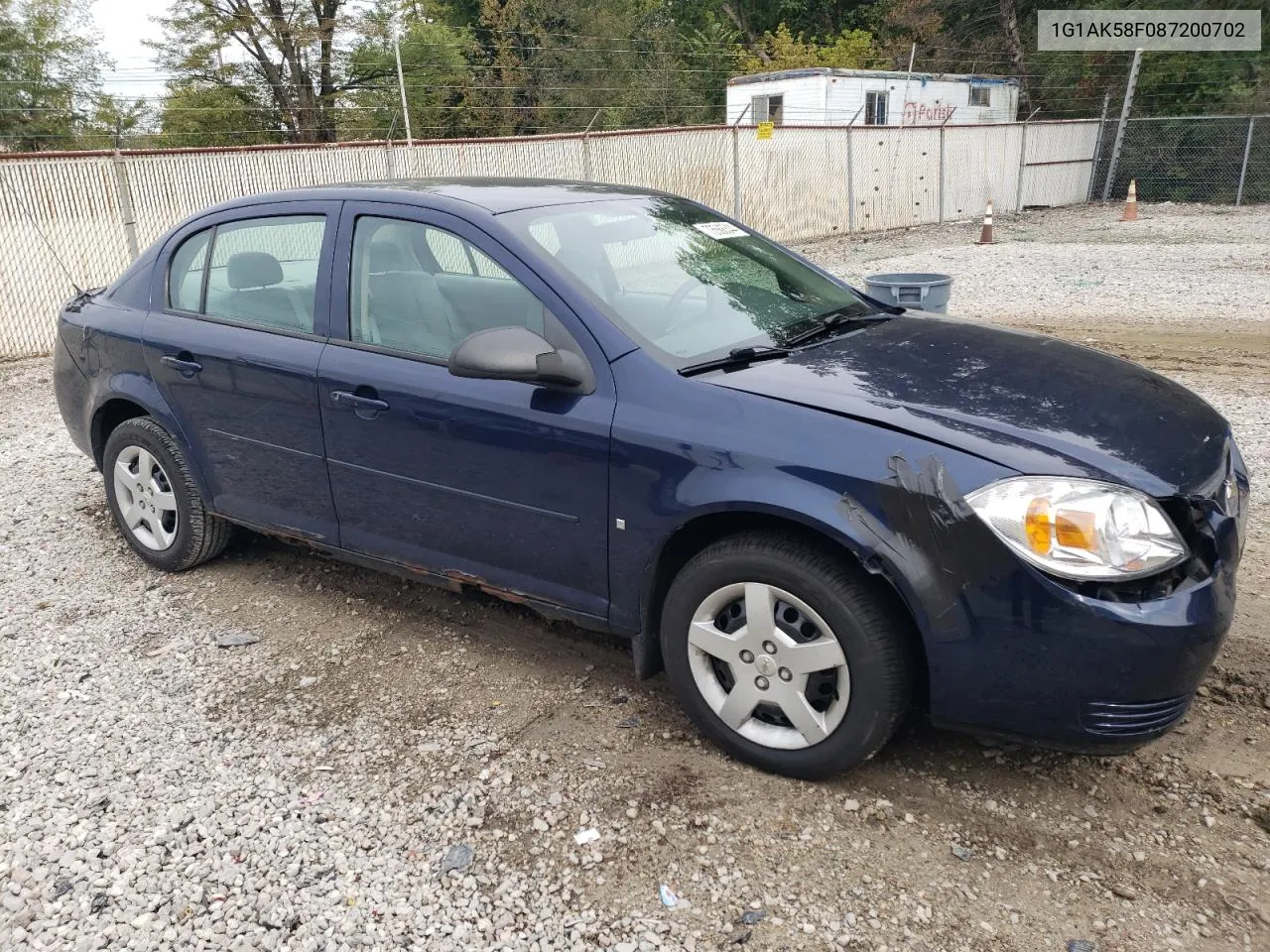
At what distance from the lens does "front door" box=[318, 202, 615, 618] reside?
126 inches

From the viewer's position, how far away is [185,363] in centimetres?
419

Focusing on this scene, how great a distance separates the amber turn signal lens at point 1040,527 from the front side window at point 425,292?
159cm

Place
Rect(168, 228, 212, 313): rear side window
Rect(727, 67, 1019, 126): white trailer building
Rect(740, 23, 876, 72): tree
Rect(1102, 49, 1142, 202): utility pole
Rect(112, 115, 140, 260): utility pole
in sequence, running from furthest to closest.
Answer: Rect(740, 23, 876, 72): tree
Rect(1102, 49, 1142, 202): utility pole
Rect(727, 67, 1019, 126): white trailer building
Rect(112, 115, 140, 260): utility pole
Rect(168, 228, 212, 313): rear side window

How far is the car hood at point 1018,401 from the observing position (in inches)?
104

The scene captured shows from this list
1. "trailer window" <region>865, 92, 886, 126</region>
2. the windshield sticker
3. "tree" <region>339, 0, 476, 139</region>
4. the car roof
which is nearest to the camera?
the car roof

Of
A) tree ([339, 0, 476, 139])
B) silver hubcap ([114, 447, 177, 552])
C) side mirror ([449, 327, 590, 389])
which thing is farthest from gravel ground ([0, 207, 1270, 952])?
tree ([339, 0, 476, 139])

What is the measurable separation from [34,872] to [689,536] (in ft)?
6.69

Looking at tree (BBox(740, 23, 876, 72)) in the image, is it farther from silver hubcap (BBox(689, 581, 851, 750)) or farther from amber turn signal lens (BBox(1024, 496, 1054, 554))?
amber turn signal lens (BBox(1024, 496, 1054, 554))

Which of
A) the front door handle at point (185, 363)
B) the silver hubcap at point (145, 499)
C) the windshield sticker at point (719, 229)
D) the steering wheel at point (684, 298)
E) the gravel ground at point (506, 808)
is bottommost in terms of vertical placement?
the gravel ground at point (506, 808)

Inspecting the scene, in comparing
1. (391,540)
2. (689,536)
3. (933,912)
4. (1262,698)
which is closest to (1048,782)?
(933,912)

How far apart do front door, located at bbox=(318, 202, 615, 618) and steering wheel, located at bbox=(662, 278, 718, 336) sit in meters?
0.31

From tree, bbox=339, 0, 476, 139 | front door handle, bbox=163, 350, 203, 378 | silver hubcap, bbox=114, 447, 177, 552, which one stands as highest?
tree, bbox=339, 0, 476, 139

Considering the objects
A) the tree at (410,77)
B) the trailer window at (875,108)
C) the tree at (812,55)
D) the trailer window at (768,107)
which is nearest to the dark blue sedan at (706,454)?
the trailer window at (768,107)

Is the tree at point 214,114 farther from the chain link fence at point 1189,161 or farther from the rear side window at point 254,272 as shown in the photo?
the rear side window at point 254,272
